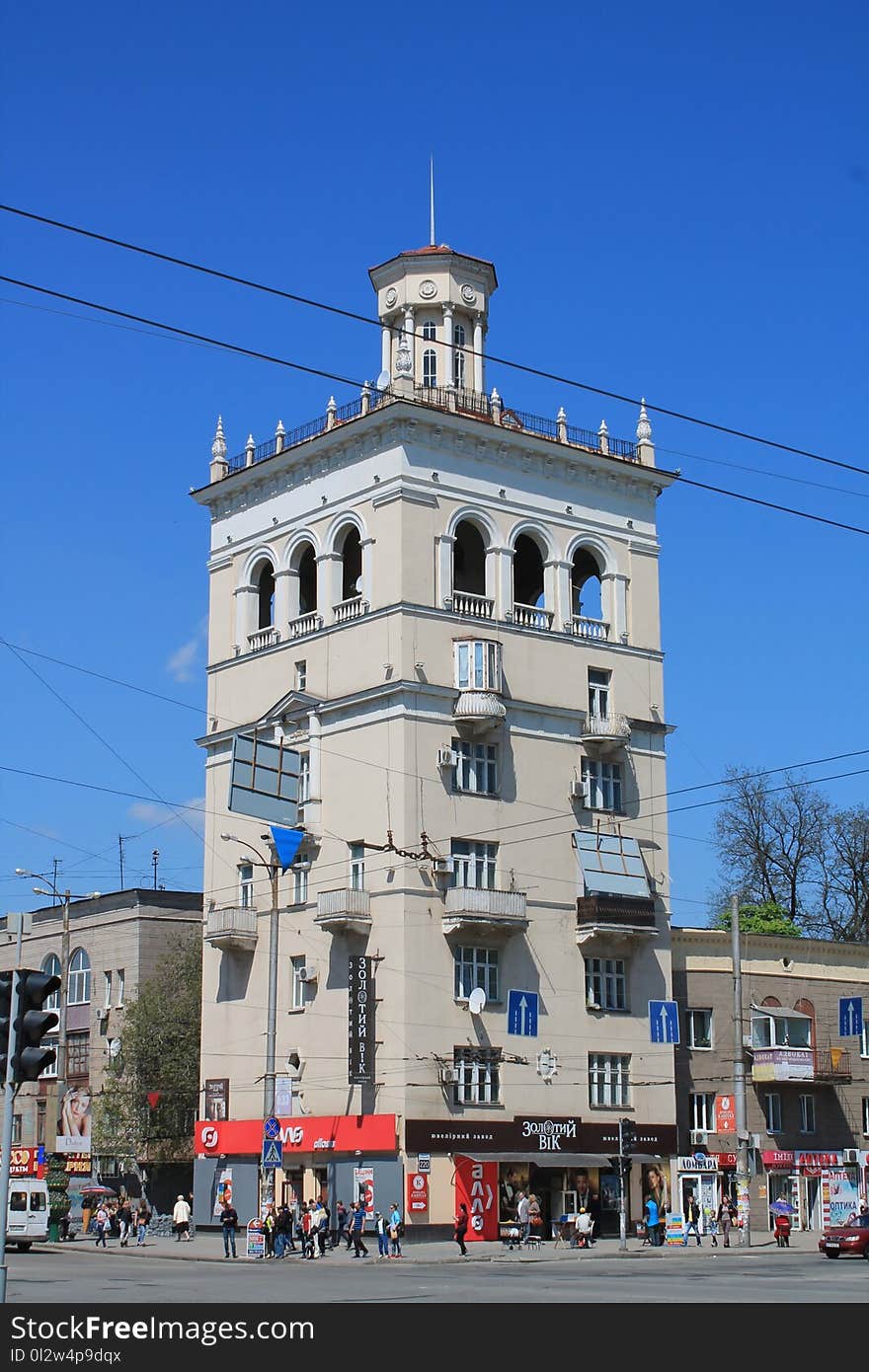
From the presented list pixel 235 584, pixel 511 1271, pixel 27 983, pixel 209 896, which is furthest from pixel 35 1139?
pixel 27 983

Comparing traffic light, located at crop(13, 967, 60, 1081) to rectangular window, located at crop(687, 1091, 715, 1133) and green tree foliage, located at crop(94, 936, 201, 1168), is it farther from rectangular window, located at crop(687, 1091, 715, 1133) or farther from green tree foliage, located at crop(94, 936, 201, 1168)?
green tree foliage, located at crop(94, 936, 201, 1168)

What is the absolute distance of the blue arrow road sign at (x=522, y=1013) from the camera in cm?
5600

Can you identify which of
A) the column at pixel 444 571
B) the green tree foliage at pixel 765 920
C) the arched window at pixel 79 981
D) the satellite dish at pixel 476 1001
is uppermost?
the column at pixel 444 571

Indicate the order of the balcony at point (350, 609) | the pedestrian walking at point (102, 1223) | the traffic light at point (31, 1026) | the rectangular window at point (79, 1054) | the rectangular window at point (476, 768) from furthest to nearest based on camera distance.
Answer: the rectangular window at point (79, 1054), the balcony at point (350, 609), the rectangular window at point (476, 768), the pedestrian walking at point (102, 1223), the traffic light at point (31, 1026)

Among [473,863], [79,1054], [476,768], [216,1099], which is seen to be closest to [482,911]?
[473,863]

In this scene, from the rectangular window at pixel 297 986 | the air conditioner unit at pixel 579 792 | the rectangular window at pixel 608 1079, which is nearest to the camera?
the rectangular window at pixel 297 986

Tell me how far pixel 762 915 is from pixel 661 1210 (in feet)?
96.1

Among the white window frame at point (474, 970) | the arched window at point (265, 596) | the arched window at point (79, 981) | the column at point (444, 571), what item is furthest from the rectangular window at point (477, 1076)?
the arched window at point (79, 981)

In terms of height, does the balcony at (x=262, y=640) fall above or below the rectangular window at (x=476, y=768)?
above

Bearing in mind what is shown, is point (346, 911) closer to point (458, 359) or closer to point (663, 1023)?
point (663, 1023)

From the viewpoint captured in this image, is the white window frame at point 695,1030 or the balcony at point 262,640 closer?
the balcony at point 262,640

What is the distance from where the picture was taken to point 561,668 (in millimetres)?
60688

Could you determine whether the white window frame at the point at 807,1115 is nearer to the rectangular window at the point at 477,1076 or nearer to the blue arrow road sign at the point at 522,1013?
the blue arrow road sign at the point at 522,1013

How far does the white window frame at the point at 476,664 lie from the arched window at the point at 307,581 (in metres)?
7.07
